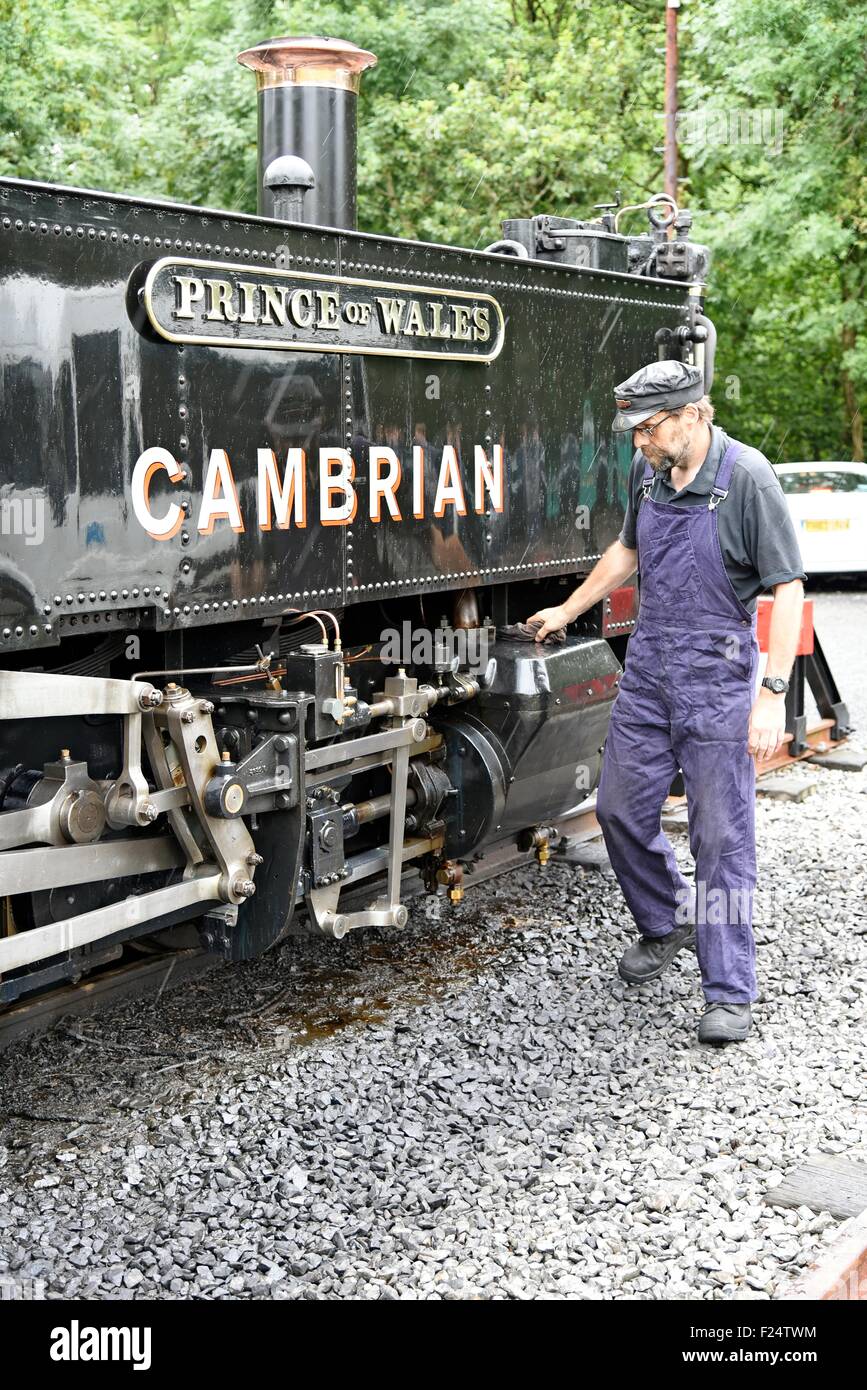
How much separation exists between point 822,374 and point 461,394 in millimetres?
21982

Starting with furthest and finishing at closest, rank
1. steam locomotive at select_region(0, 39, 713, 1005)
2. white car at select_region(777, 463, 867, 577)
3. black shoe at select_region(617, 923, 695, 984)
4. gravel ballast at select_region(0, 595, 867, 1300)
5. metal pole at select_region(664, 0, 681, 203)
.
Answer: metal pole at select_region(664, 0, 681, 203)
white car at select_region(777, 463, 867, 577)
black shoe at select_region(617, 923, 695, 984)
steam locomotive at select_region(0, 39, 713, 1005)
gravel ballast at select_region(0, 595, 867, 1300)

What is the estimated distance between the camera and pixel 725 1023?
14.8 feet

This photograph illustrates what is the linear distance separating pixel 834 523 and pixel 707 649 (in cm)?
1329

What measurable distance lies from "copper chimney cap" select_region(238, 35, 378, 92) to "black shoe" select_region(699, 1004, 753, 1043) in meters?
3.29

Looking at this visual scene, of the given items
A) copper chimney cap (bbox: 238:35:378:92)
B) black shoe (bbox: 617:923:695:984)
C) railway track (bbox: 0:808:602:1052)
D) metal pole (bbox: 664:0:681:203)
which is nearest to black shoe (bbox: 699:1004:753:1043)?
black shoe (bbox: 617:923:695:984)

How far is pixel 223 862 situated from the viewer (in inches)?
158

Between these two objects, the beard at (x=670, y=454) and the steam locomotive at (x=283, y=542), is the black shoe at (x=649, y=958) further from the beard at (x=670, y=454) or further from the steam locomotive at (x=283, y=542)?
the beard at (x=670, y=454)

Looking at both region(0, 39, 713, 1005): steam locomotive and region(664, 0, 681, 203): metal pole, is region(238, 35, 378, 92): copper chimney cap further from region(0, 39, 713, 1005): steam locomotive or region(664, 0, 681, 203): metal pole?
region(664, 0, 681, 203): metal pole

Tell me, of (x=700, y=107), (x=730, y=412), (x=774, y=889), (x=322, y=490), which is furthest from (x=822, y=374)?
(x=322, y=490)

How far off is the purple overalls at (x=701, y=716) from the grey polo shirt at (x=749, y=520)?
3 cm

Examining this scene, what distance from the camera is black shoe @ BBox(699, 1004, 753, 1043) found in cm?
451

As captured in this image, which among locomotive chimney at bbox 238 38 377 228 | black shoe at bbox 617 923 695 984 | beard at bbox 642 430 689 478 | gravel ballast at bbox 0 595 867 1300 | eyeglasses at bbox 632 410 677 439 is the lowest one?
gravel ballast at bbox 0 595 867 1300

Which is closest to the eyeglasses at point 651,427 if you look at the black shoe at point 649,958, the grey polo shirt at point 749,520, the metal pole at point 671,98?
the grey polo shirt at point 749,520
